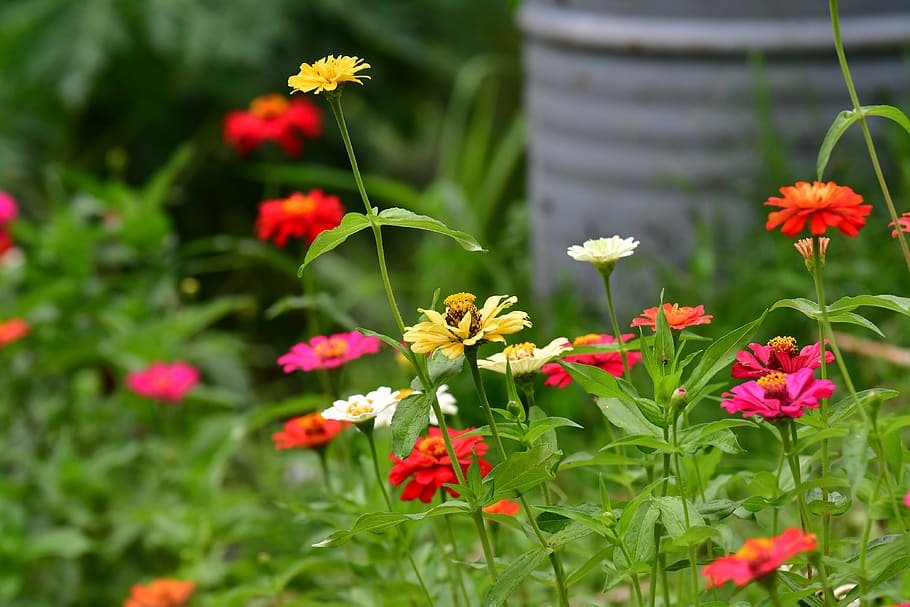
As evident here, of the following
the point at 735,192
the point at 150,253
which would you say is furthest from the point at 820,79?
the point at 150,253

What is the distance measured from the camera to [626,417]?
0.71m

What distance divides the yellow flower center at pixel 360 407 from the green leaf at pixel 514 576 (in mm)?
151

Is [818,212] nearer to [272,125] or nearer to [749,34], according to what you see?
[272,125]

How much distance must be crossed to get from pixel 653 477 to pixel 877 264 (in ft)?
3.27

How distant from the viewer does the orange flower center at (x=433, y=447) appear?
2.65ft

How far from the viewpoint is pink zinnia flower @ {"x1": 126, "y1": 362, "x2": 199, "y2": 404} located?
150 centimetres

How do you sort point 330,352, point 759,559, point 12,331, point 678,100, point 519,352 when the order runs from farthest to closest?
point 678,100 → point 12,331 → point 330,352 → point 519,352 → point 759,559

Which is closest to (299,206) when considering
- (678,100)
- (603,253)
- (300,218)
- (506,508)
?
(300,218)

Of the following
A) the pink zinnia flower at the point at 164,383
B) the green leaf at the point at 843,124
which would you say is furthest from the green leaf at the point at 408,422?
the pink zinnia flower at the point at 164,383

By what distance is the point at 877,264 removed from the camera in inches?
67.5

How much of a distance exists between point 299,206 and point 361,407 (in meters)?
0.36

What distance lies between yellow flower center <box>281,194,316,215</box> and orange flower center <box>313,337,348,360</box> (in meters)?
0.21

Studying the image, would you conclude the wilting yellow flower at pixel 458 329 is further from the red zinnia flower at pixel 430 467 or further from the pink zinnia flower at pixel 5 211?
the pink zinnia flower at pixel 5 211

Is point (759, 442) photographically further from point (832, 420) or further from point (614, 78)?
point (832, 420)
